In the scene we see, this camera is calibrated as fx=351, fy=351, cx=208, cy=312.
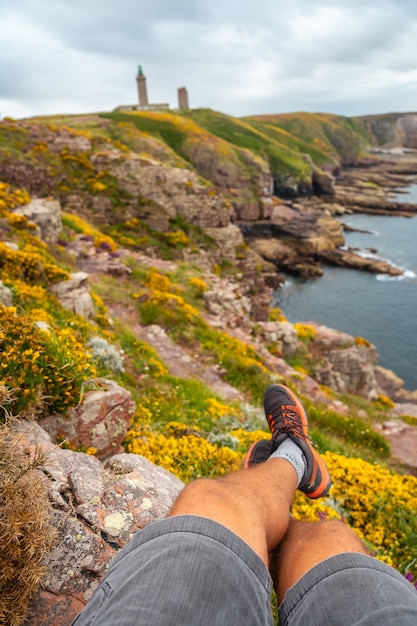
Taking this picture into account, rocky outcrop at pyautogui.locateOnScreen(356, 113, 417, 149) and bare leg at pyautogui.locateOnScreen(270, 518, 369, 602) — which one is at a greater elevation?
rocky outcrop at pyautogui.locateOnScreen(356, 113, 417, 149)

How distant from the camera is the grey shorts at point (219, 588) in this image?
5.77 ft

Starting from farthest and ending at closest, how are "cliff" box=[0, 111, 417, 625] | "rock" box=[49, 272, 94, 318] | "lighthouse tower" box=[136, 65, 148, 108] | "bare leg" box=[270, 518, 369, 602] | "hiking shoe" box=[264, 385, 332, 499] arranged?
1. "lighthouse tower" box=[136, 65, 148, 108]
2. "rock" box=[49, 272, 94, 318]
3. "hiking shoe" box=[264, 385, 332, 499]
4. "cliff" box=[0, 111, 417, 625]
5. "bare leg" box=[270, 518, 369, 602]

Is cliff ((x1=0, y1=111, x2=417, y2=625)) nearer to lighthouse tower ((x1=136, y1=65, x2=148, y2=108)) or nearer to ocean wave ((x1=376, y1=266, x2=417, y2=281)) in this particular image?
ocean wave ((x1=376, y1=266, x2=417, y2=281))

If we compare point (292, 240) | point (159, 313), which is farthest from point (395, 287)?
point (159, 313)

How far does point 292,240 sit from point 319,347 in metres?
37.3

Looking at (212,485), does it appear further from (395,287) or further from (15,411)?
(395,287)

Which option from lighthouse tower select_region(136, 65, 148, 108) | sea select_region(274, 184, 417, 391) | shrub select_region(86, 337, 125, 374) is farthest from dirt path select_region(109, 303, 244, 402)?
lighthouse tower select_region(136, 65, 148, 108)

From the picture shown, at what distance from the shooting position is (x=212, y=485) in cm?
275

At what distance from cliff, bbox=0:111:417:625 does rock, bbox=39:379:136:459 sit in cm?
2

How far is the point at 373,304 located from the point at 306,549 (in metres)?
41.7

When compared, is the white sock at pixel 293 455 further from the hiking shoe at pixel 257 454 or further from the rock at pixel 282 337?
the rock at pixel 282 337

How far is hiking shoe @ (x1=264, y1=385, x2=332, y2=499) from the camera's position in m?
4.41

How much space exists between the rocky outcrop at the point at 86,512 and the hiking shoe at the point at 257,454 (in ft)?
3.20

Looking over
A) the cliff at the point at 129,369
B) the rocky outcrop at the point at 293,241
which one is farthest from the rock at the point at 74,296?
the rocky outcrop at the point at 293,241
